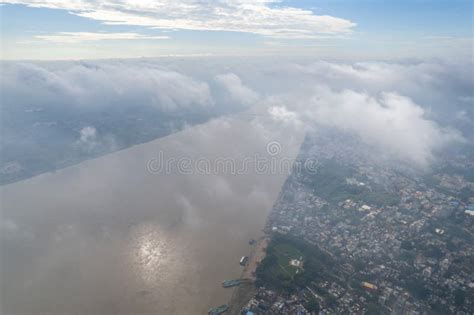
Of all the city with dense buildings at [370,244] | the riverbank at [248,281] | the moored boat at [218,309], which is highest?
→ the city with dense buildings at [370,244]

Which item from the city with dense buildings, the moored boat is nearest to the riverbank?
the moored boat

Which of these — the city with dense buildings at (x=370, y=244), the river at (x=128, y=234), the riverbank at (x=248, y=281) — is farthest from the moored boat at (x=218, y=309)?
the city with dense buildings at (x=370, y=244)

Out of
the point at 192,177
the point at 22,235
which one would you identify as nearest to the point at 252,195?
the point at 192,177

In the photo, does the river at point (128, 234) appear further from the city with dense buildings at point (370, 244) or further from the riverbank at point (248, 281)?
the city with dense buildings at point (370, 244)

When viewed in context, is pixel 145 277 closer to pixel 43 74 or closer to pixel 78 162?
pixel 78 162

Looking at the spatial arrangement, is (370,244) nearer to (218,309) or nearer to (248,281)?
(248,281)

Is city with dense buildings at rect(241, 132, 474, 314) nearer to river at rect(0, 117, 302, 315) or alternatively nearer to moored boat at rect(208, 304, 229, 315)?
moored boat at rect(208, 304, 229, 315)

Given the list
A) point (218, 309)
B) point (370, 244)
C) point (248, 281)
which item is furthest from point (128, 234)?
point (370, 244)

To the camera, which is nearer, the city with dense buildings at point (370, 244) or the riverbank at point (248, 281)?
the riverbank at point (248, 281)

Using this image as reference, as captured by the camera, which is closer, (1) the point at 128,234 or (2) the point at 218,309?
(2) the point at 218,309

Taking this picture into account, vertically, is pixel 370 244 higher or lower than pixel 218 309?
higher
